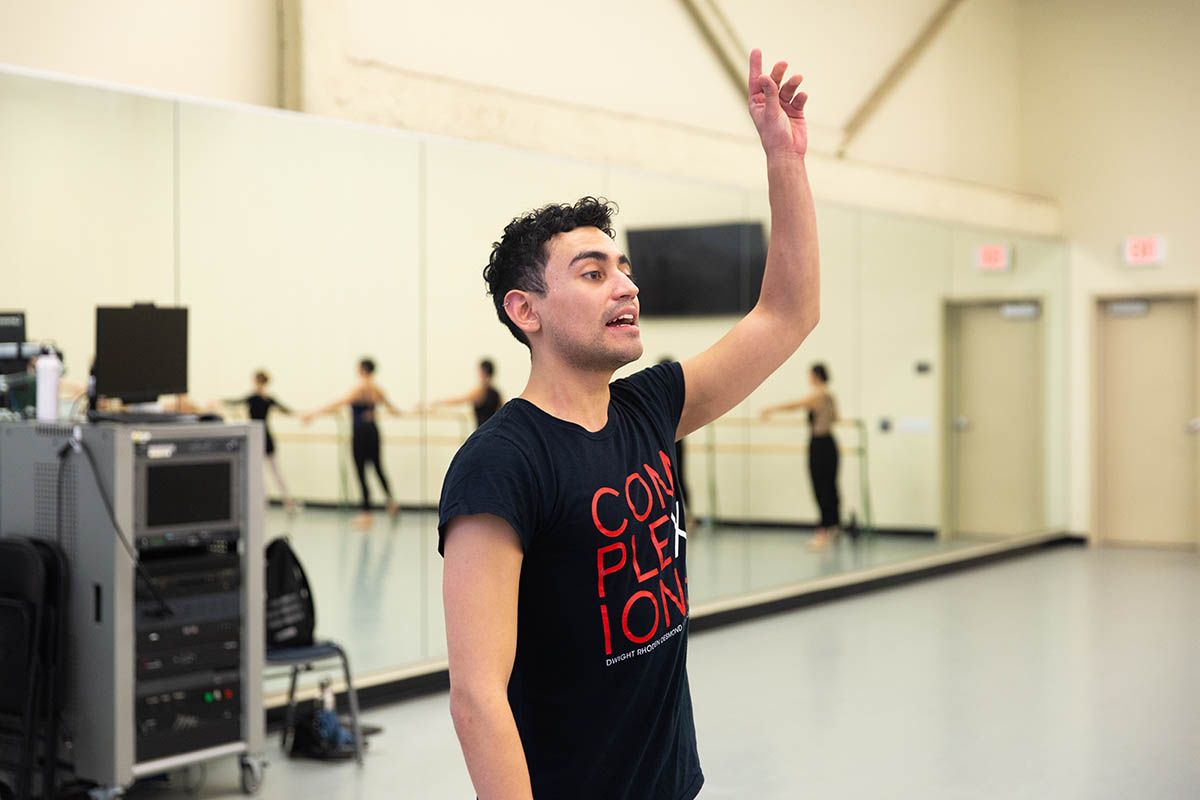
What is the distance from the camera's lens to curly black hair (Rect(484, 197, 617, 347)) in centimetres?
174

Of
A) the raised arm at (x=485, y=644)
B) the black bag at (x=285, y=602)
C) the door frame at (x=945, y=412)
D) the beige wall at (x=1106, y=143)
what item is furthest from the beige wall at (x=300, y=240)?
the beige wall at (x=1106, y=143)

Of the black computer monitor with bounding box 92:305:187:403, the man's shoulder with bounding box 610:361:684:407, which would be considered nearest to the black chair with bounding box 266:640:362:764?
the black computer monitor with bounding box 92:305:187:403

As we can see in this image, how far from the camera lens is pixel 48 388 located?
4.37 m

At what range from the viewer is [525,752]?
1.68 metres

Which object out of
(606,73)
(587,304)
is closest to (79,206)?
(606,73)

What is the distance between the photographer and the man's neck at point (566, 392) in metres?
1.71

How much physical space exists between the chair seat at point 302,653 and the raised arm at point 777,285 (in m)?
3.16

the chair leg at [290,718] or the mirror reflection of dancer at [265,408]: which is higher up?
the mirror reflection of dancer at [265,408]

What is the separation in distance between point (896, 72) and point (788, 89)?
8647 mm

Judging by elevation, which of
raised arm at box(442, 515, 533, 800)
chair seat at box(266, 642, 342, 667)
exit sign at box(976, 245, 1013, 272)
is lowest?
chair seat at box(266, 642, 342, 667)

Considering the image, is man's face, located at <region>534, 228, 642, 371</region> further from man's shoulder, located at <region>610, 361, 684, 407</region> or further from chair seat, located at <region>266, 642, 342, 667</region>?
chair seat, located at <region>266, 642, 342, 667</region>

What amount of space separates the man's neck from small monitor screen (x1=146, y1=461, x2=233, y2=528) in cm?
286

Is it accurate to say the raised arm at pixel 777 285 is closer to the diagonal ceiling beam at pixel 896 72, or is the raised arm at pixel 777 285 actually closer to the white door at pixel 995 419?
the diagonal ceiling beam at pixel 896 72

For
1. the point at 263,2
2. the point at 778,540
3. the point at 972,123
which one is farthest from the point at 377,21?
the point at 972,123
